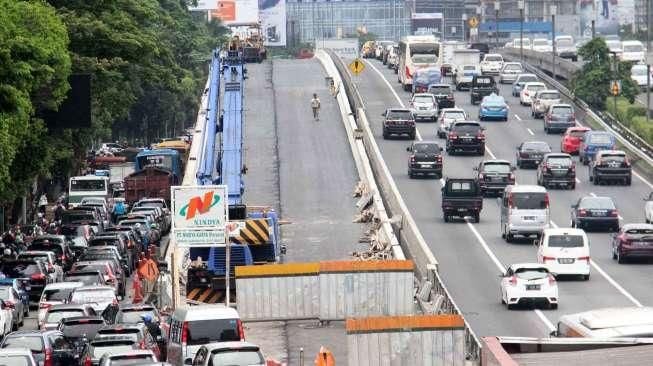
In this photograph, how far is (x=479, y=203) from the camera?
75.3m

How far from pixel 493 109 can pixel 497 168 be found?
28135 mm

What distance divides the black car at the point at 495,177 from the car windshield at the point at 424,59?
46.0 meters

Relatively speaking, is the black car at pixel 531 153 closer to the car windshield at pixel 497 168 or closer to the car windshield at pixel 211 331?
the car windshield at pixel 497 168

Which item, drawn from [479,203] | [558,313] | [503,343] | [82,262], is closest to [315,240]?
[479,203]

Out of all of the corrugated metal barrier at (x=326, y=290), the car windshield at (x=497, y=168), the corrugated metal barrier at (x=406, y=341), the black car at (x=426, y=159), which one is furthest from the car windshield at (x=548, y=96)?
the corrugated metal barrier at (x=406, y=341)

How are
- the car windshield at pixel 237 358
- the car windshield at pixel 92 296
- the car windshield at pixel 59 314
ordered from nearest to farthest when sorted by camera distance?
the car windshield at pixel 237 358
the car windshield at pixel 59 314
the car windshield at pixel 92 296

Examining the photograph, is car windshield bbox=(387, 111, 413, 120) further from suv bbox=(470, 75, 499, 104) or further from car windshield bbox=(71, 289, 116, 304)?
car windshield bbox=(71, 289, 116, 304)

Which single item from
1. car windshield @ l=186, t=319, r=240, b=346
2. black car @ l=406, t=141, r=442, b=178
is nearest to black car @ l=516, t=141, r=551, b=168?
black car @ l=406, t=141, r=442, b=178

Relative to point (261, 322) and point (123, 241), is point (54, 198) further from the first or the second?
point (261, 322)

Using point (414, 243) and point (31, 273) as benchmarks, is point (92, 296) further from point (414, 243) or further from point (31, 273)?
point (414, 243)

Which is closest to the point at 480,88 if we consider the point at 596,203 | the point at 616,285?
the point at 596,203

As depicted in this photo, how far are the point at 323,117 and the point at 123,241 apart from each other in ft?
129

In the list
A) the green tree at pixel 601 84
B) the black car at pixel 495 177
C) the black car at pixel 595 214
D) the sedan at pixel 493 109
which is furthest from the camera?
the green tree at pixel 601 84

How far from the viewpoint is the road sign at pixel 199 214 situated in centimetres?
4806
